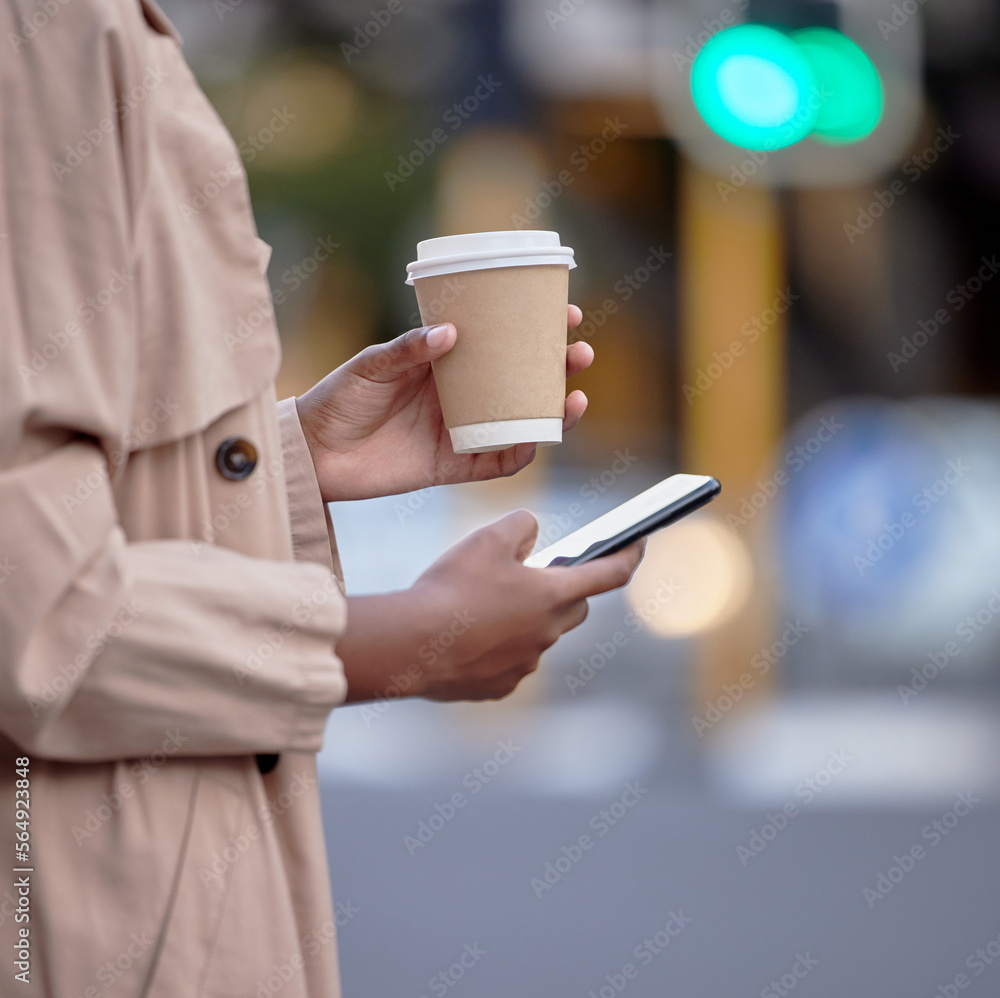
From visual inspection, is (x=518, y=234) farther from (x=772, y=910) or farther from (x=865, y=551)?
(x=865, y=551)

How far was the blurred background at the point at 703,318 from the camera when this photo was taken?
652 cm

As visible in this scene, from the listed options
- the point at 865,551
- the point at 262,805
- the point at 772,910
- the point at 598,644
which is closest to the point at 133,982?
the point at 262,805

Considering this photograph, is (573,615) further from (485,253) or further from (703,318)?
(703,318)

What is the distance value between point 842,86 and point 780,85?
0.61m

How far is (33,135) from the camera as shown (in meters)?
0.98

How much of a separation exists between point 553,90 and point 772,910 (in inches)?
195

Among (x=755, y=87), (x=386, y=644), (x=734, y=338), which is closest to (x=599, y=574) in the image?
(x=386, y=644)

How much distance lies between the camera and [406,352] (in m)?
1.58

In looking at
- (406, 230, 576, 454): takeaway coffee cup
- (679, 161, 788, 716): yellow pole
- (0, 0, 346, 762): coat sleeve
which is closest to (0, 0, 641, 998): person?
(0, 0, 346, 762): coat sleeve

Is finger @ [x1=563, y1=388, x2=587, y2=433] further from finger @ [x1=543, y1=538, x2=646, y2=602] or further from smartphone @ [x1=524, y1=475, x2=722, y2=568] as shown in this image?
finger @ [x1=543, y1=538, x2=646, y2=602]

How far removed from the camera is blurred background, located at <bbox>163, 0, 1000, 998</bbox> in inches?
257

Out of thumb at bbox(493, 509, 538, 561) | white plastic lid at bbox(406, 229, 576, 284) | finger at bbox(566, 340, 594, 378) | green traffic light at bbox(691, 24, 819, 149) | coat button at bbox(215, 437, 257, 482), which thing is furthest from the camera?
green traffic light at bbox(691, 24, 819, 149)

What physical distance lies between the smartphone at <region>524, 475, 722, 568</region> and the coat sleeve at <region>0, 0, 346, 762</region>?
39 cm

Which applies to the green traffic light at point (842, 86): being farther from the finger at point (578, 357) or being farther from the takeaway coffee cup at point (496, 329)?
the takeaway coffee cup at point (496, 329)
